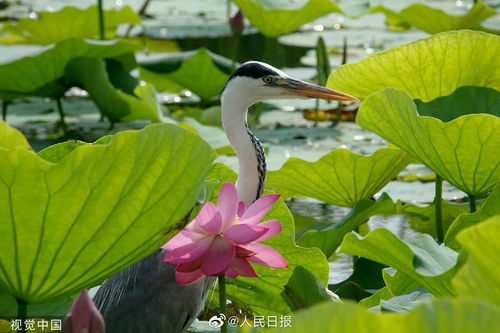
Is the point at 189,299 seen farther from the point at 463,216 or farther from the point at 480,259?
the point at 480,259

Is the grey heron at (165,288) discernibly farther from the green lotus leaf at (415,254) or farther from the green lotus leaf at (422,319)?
the green lotus leaf at (422,319)

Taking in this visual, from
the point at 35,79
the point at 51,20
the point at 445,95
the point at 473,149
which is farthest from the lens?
the point at 51,20

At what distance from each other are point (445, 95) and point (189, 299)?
31.3 inches

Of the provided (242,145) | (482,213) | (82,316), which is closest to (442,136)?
(482,213)

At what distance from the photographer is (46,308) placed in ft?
6.49

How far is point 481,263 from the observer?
116cm

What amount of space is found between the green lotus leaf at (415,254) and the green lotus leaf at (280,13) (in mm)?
2767

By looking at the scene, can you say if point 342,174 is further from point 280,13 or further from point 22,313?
point 280,13

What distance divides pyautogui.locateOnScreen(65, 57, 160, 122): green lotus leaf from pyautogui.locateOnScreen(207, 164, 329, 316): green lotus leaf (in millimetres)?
1683

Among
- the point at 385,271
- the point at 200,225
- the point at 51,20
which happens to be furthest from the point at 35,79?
the point at 200,225

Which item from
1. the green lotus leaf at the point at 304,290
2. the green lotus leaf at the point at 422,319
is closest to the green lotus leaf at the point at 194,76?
the green lotus leaf at the point at 304,290

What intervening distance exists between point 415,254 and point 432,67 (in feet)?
3.51

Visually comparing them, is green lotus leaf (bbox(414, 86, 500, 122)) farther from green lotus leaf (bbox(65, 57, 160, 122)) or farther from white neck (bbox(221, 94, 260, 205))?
green lotus leaf (bbox(65, 57, 160, 122))

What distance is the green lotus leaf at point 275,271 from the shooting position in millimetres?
2051
